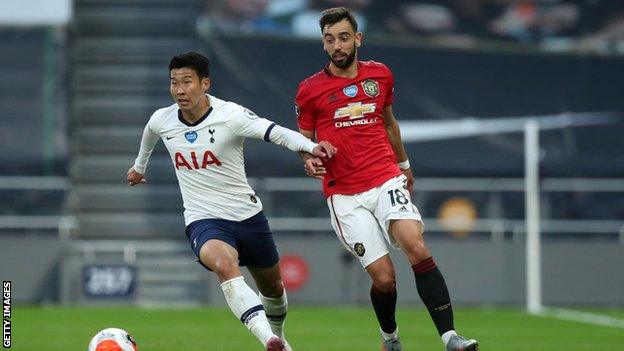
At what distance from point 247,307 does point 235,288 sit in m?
0.17

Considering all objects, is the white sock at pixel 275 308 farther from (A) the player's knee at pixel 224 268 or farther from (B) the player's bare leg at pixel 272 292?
(A) the player's knee at pixel 224 268

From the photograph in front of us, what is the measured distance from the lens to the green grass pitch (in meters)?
12.7

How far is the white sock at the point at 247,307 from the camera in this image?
9453 mm

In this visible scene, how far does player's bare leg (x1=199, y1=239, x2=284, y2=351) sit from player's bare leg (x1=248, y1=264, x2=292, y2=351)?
725 mm

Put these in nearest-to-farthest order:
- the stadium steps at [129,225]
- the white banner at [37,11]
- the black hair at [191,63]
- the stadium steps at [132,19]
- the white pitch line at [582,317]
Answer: the black hair at [191,63], the white pitch line at [582,317], the white banner at [37,11], the stadium steps at [129,225], the stadium steps at [132,19]

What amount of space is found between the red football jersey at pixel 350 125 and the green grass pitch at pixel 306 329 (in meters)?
2.37

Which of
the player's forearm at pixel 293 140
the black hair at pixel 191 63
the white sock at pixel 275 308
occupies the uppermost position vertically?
the black hair at pixel 191 63

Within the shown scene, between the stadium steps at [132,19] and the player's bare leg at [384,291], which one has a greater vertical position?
the stadium steps at [132,19]

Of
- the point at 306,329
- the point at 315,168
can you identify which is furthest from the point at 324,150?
the point at 306,329

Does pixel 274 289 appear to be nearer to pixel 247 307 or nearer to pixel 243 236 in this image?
pixel 243 236

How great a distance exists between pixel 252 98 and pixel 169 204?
6.48 feet

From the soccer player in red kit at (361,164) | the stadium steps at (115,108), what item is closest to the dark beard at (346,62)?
the soccer player in red kit at (361,164)

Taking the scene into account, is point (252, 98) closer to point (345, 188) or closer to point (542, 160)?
point (542, 160)

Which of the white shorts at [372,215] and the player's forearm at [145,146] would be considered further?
the player's forearm at [145,146]
